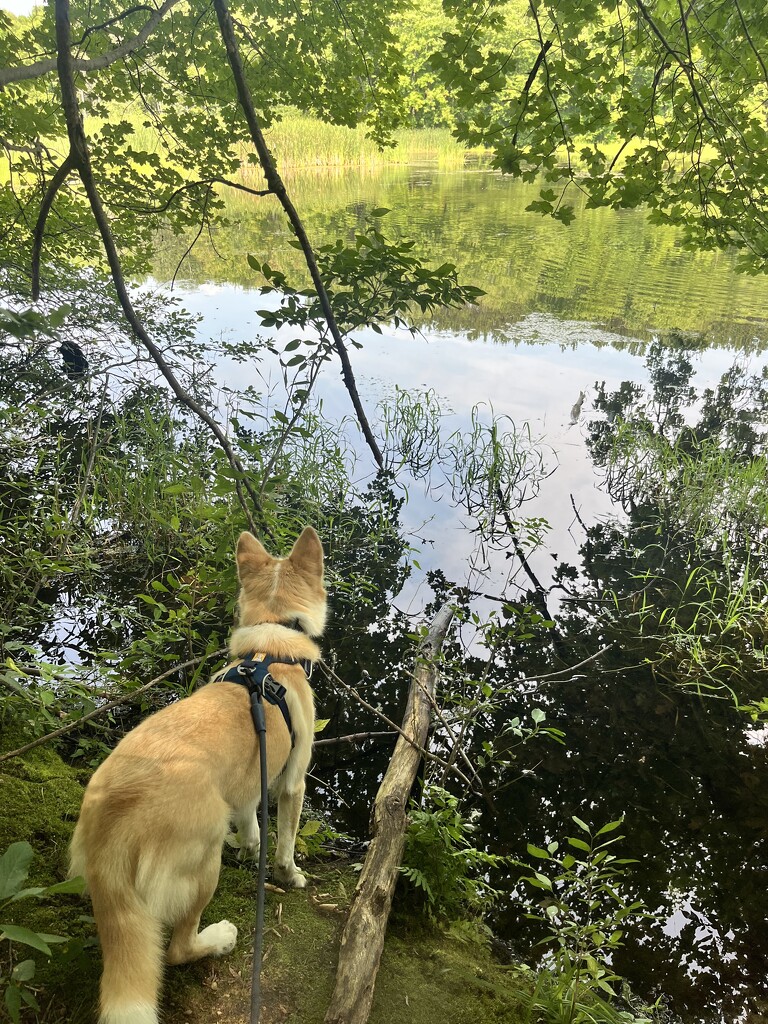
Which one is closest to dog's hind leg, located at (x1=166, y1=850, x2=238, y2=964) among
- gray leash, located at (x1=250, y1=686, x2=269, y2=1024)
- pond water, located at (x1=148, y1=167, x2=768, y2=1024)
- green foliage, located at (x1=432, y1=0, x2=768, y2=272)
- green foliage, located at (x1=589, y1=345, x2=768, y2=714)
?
gray leash, located at (x1=250, y1=686, x2=269, y2=1024)

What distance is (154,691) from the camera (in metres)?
3.85

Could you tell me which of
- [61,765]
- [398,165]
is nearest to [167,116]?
[61,765]

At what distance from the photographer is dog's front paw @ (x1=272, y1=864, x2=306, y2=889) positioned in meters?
2.60

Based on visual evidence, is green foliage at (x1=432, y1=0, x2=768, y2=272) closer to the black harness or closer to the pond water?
the black harness

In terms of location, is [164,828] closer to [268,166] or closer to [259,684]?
[259,684]

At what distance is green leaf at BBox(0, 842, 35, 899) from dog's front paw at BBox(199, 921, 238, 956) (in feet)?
3.70

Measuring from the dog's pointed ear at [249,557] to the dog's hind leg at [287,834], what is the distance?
102cm

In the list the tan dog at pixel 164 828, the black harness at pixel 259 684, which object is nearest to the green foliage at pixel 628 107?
the black harness at pixel 259 684

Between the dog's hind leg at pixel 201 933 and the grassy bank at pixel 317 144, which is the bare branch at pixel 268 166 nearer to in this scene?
the dog's hind leg at pixel 201 933

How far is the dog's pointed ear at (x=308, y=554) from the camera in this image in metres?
2.86

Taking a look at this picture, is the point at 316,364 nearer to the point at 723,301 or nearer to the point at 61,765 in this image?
the point at 61,765

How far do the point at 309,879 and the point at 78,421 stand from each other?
692 centimetres

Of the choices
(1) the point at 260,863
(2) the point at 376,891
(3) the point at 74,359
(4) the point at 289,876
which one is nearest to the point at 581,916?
(2) the point at 376,891

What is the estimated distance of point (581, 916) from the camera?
311 centimetres
